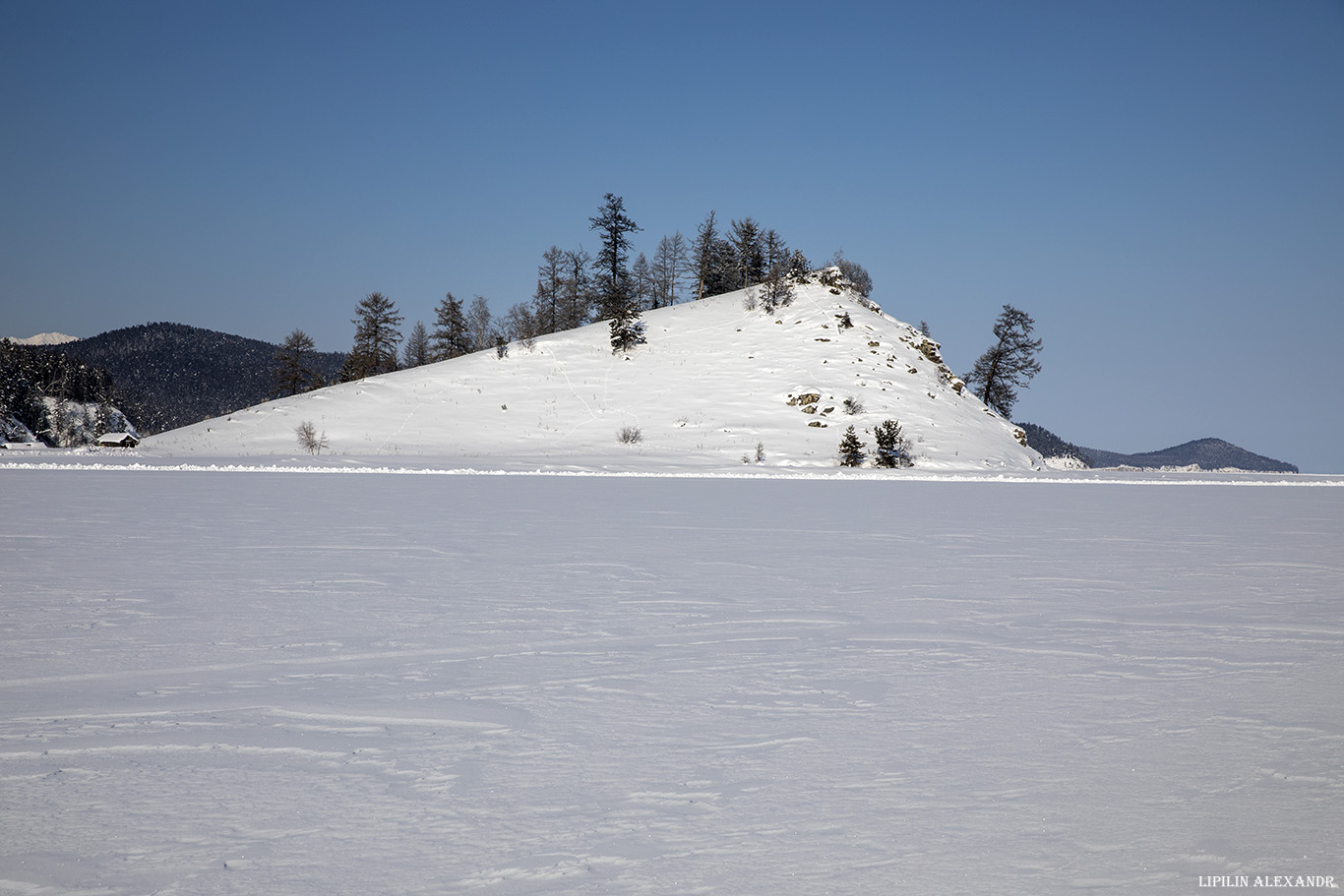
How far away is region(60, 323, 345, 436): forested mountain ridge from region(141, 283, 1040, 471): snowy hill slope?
9230 cm

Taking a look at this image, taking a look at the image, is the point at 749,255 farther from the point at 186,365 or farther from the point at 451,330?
the point at 186,365

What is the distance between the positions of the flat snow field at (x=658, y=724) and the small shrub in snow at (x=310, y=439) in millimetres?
34847

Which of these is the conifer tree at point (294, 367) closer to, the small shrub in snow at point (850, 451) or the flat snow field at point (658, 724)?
the small shrub in snow at point (850, 451)

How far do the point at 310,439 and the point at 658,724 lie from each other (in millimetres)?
43132

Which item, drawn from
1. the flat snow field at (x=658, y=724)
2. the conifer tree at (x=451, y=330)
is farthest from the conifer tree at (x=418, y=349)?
the flat snow field at (x=658, y=724)

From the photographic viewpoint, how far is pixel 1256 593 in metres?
7.91

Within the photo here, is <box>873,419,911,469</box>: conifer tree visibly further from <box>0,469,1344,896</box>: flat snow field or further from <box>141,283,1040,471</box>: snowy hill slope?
<box>0,469,1344,896</box>: flat snow field

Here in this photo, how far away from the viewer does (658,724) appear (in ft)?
13.4

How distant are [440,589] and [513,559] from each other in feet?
6.36

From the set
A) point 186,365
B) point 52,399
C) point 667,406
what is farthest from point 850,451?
point 186,365

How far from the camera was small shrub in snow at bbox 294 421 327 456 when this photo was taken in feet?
140

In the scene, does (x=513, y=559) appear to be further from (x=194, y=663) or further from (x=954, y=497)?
(x=954, y=497)

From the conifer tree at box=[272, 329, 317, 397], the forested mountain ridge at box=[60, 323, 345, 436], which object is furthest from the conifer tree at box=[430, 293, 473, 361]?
the forested mountain ridge at box=[60, 323, 345, 436]

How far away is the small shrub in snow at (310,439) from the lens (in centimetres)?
4278
